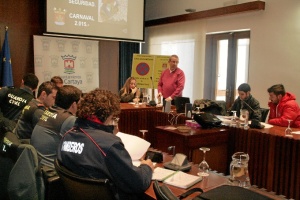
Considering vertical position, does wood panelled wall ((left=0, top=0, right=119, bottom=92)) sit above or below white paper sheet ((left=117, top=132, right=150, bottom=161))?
above

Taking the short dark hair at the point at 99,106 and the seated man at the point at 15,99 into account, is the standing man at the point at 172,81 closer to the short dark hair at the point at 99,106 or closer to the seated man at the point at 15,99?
the seated man at the point at 15,99

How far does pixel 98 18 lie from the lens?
19.3ft

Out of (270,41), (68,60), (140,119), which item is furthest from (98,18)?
(270,41)

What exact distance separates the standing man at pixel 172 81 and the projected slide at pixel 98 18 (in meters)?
1.52

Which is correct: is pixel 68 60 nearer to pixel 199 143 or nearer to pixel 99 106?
pixel 199 143

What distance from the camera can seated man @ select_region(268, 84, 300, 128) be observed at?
11.4ft

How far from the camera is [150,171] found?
1627 millimetres

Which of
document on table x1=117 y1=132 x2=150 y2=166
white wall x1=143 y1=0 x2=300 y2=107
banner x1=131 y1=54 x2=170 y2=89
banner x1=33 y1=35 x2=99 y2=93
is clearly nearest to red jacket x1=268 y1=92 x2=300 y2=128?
white wall x1=143 y1=0 x2=300 y2=107

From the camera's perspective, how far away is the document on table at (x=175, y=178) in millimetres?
1646

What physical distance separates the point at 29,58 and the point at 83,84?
1082 millimetres

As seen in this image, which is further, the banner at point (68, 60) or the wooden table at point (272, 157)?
the banner at point (68, 60)

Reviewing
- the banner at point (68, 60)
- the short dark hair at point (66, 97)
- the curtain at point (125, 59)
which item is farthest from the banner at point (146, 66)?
the short dark hair at point (66, 97)

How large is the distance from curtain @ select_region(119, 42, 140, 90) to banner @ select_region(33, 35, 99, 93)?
1.33 metres

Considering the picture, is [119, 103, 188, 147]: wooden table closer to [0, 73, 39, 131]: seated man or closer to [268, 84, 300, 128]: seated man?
[0, 73, 39, 131]: seated man
